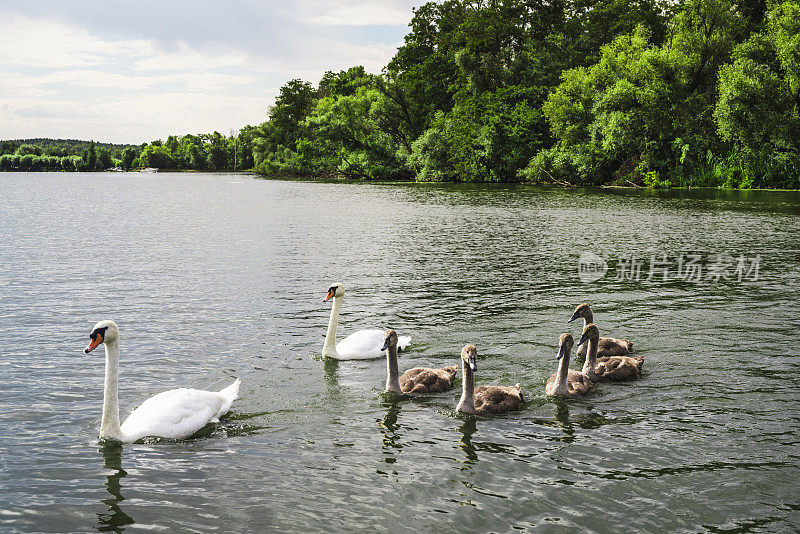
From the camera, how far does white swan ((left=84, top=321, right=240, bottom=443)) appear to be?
28.8 feet

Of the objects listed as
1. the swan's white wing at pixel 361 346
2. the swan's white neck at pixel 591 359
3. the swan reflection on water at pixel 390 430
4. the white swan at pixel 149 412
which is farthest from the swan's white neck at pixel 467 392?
the white swan at pixel 149 412

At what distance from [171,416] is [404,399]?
11.5ft

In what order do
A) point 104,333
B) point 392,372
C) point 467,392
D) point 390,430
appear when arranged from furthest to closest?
point 392,372 < point 467,392 < point 390,430 < point 104,333

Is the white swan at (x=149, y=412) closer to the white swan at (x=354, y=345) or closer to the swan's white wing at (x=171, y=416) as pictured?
the swan's white wing at (x=171, y=416)

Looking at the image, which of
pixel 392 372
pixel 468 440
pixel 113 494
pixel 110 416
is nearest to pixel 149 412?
pixel 110 416

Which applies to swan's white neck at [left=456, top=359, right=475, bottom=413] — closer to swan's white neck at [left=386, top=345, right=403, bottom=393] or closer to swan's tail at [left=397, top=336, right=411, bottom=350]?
swan's white neck at [left=386, top=345, right=403, bottom=393]

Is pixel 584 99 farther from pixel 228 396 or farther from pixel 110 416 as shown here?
pixel 110 416

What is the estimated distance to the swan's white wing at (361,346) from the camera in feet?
41.3

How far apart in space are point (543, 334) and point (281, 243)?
18979 millimetres

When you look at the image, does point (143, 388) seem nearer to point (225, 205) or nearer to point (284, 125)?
point (225, 205)

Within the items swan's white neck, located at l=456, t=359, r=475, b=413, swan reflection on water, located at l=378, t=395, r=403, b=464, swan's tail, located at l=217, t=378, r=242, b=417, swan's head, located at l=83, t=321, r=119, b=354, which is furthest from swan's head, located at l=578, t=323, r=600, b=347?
swan's head, located at l=83, t=321, r=119, b=354

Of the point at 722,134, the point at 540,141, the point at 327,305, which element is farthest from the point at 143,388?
the point at 540,141

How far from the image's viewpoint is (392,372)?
10.7 m

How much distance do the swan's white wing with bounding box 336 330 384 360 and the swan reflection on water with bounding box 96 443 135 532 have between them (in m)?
4.74
